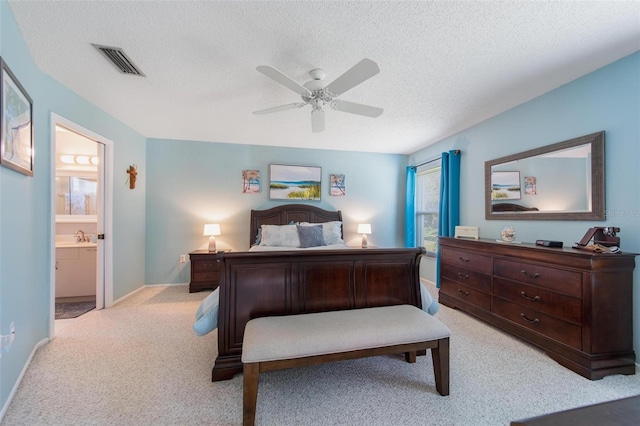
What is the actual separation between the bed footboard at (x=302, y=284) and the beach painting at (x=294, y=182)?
2.73 meters

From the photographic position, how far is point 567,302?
6.56 ft

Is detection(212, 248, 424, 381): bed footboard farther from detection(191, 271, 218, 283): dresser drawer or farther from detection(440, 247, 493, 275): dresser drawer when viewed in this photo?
detection(191, 271, 218, 283): dresser drawer

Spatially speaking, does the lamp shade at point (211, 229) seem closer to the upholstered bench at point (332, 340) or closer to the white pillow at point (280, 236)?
the white pillow at point (280, 236)

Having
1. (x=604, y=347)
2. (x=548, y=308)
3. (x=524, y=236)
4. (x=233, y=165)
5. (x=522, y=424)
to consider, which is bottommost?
(x=604, y=347)

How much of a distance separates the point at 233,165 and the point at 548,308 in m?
4.52

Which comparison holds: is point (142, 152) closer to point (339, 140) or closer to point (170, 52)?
point (170, 52)

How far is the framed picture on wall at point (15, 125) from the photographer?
1.53 m

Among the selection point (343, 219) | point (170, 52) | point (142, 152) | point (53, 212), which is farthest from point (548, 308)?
point (142, 152)

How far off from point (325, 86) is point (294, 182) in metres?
2.56

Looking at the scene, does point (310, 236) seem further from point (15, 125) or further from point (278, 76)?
point (15, 125)

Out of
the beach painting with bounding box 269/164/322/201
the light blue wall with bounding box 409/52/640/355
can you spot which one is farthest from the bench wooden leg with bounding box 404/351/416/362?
the beach painting with bounding box 269/164/322/201

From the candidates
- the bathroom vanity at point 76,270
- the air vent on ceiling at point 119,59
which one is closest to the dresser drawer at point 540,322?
the air vent on ceiling at point 119,59

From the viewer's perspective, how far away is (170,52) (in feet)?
6.47

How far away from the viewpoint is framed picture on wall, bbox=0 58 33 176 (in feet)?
5.03
